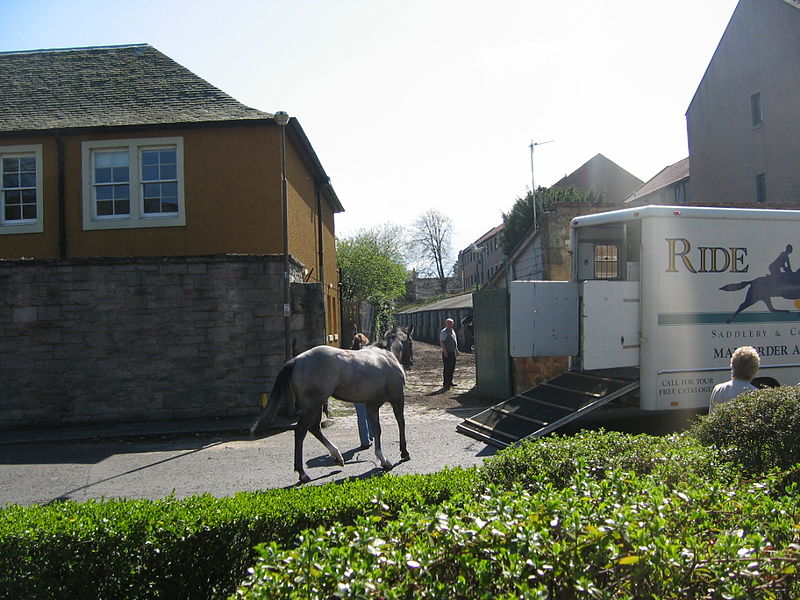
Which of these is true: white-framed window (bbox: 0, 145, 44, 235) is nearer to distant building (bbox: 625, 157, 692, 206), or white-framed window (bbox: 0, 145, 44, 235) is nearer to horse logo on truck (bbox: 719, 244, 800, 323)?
horse logo on truck (bbox: 719, 244, 800, 323)

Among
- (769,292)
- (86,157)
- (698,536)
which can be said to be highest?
(86,157)

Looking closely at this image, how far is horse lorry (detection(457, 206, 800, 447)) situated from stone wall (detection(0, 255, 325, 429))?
13.9 feet

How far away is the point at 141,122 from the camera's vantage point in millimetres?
14172

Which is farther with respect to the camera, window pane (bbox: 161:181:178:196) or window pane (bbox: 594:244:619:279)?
window pane (bbox: 161:181:178:196)

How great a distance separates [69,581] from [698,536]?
347 cm

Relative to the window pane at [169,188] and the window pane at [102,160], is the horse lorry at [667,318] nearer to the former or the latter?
the window pane at [169,188]

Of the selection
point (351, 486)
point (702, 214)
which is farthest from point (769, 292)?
point (351, 486)

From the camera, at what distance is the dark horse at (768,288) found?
9906 mm

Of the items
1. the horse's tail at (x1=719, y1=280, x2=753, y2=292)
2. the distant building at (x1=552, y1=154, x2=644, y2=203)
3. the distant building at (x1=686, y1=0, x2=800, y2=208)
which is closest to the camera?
the horse's tail at (x1=719, y1=280, x2=753, y2=292)

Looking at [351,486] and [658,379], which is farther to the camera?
[658,379]

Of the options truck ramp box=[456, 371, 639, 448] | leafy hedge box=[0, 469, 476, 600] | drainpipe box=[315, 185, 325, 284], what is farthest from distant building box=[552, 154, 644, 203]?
leafy hedge box=[0, 469, 476, 600]

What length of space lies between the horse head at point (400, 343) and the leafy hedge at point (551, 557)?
21.0ft

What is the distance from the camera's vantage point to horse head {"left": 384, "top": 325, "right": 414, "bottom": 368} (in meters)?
9.45

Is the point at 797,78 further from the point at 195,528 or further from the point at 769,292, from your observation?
the point at 195,528
